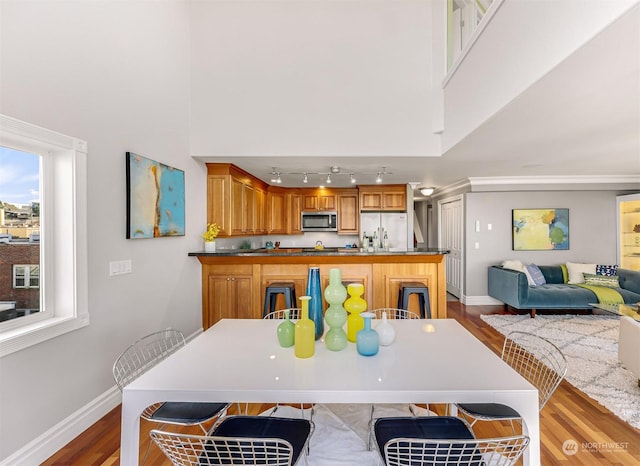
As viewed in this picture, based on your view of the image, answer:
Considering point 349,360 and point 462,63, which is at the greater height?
point 462,63

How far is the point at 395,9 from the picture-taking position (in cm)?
354

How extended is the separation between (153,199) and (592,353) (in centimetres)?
479

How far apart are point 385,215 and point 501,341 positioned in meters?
2.89

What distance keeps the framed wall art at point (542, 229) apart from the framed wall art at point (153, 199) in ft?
18.2

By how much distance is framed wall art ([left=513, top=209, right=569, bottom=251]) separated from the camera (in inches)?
219

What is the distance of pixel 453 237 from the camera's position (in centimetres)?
637

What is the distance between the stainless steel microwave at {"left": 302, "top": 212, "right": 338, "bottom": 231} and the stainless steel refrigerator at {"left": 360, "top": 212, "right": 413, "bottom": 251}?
55 centimetres

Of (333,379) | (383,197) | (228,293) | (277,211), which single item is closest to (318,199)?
(277,211)

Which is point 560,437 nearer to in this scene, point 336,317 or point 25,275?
point 336,317

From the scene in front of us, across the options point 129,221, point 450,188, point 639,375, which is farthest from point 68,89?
point 450,188

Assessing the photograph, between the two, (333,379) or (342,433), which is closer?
(333,379)

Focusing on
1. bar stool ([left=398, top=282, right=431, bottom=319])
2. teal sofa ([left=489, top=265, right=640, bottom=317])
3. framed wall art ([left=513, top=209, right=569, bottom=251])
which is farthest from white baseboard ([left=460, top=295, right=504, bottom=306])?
bar stool ([left=398, top=282, right=431, bottom=319])

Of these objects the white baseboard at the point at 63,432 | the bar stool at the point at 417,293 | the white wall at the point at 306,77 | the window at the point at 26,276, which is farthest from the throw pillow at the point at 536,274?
the window at the point at 26,276

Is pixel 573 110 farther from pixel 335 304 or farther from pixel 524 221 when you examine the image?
pixel 524 221
